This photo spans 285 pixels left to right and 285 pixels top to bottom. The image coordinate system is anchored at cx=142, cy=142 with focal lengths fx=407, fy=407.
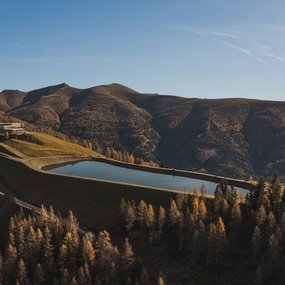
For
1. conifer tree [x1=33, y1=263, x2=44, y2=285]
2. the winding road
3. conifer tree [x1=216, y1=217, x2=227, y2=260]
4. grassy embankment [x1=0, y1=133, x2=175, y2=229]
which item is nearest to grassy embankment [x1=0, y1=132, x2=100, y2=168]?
grassy embankment [x1=0, y1=133, x2=175, y2=229]

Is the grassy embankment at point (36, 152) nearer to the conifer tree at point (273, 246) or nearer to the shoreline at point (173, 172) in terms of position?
the shoreline at point (173, 172)

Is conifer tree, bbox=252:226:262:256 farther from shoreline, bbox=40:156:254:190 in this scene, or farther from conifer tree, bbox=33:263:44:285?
conifer tree, bbox=33:263:44:285

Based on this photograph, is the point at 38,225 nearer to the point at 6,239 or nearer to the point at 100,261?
the point at 6,239

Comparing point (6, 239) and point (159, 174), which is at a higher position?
point (159, 174)

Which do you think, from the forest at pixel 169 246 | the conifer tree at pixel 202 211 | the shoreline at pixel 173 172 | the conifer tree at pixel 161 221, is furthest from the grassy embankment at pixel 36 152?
the conifer tree at pixel 202 211

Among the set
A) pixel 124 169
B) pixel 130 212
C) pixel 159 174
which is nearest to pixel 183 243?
pixel 130 212
